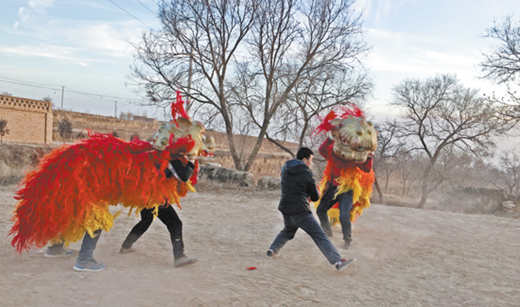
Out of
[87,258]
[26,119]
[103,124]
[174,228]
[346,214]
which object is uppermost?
[103,124]

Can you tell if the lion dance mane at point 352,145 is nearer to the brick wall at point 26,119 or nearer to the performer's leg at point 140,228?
the performer's leg at point 140,228

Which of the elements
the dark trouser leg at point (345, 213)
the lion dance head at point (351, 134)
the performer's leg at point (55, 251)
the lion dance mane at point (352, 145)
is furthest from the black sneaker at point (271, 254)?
the performer's leg at point (55, 251)

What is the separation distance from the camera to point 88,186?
3.97 meters

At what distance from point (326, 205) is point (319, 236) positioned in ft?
5.94

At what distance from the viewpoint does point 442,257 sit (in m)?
5.71

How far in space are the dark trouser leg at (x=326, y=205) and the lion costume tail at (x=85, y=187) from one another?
2.85 m

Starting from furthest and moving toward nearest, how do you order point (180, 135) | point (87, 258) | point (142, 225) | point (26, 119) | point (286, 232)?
point (26, 119)
point (286, 232)
point (142, 225)
point (180, 135)
point (87, 258)

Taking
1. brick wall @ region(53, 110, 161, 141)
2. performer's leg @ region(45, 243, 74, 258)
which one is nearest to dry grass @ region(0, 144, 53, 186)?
performer's leg @ region(45, 243, 74, 258)

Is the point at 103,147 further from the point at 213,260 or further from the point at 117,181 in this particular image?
the point at 213,260

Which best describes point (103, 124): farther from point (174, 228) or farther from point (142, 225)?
point (174, 228)

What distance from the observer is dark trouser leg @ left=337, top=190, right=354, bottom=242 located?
5.85 m

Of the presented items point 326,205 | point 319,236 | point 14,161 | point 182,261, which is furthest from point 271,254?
point 14,161

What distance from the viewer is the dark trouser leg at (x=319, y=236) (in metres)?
4.50

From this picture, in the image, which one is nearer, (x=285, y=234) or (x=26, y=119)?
(x=285, y=234)
